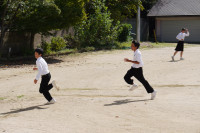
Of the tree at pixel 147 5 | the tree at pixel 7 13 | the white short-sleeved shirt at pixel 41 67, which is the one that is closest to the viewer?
the white short-sleeved shirt at pixel 41 67

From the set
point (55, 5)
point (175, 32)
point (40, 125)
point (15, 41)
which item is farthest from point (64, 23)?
point (175, 32)

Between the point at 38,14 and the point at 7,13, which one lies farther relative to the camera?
the point at 7,13

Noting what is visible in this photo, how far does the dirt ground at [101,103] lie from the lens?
22.7 ft

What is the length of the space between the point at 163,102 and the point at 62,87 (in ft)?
12.4

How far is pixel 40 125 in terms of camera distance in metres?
7.04

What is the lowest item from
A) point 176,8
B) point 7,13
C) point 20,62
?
point 20,62

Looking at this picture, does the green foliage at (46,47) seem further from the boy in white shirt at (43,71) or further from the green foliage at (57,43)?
the boy in white shirt at (43,71)

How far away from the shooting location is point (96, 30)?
2384 centimetres

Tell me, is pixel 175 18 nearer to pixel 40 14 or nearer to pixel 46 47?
pixel 46 47

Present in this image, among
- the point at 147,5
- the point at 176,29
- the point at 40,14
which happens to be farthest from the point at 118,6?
the point at 40,14

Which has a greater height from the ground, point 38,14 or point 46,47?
point 38,14

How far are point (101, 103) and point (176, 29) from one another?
25868 millimetres

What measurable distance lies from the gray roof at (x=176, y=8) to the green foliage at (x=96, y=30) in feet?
34.3

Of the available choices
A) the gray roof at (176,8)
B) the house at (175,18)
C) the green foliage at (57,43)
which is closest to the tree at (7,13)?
the green foliage at (57,43)
